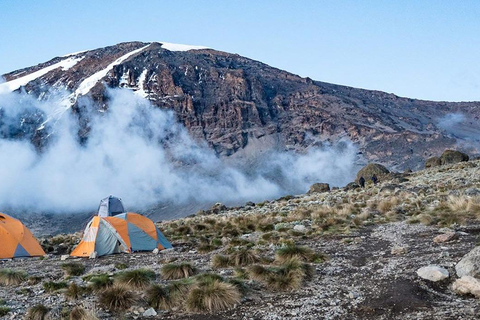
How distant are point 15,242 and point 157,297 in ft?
44.9

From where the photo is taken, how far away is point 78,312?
8.11 m

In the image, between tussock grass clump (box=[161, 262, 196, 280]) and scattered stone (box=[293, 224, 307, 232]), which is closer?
tussock grass clump (box=[161, 262, 196, 280])

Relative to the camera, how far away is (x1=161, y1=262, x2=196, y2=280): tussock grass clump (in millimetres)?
11461

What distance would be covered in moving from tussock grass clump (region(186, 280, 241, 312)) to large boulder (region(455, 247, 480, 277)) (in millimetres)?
4341

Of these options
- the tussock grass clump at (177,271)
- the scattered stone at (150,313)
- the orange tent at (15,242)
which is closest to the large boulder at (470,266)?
the scattered stone at (150,313)

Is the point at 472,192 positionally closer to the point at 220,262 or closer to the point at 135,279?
the point at 220,262

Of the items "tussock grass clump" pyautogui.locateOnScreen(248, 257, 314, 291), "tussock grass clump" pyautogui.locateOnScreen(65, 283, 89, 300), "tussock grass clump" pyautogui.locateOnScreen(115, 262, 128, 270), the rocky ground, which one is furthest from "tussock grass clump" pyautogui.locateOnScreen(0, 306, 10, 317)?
"tussock grass clump" pyautogui.locateOnScreen(115, 262, 128, 270)

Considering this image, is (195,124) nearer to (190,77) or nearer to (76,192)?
(190,77)

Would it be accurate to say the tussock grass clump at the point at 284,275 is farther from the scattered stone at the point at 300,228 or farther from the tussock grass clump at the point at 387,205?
the tussock grass clump at the point at 387,205

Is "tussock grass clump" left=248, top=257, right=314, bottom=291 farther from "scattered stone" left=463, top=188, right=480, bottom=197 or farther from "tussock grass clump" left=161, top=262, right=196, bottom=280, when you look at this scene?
"scattered stone" left=463, top=188, right=480, bottom=197

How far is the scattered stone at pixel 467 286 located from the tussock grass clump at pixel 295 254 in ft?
13.6

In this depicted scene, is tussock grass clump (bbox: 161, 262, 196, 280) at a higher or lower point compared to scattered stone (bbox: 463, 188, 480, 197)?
lower

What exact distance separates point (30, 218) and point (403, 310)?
128137 mm

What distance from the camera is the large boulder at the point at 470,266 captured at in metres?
8.70
